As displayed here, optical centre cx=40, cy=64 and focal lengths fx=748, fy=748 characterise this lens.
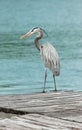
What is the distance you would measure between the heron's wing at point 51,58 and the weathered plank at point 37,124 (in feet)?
10.2

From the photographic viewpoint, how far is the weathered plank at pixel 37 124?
23.4ft

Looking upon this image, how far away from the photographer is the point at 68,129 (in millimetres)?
7027

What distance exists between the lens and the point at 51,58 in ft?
36.1

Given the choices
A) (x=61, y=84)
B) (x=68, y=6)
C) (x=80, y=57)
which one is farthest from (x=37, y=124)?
(x=68, y=6)

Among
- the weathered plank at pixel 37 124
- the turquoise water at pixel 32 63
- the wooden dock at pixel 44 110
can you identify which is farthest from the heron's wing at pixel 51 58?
the turquoise water at pixel 32 63

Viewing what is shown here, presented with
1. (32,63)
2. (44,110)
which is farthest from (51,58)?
(32,63)

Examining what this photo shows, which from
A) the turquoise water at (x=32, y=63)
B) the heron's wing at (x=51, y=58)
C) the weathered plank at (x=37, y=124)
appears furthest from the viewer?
the turquoise water at (x=32, y=63)

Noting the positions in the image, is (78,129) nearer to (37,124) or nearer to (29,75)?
(37,124)

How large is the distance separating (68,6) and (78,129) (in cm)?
6449

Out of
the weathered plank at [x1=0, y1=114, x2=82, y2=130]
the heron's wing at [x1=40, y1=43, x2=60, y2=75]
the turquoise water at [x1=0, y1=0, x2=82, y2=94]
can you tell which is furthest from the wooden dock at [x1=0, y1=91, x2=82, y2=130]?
the turquoise water at [x1=0, y1=0, x2=82, y2=94]

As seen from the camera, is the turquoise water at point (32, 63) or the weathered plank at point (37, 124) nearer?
the weathered plank at point (37, 124)

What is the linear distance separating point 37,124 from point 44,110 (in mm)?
897

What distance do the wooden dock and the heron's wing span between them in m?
0.95

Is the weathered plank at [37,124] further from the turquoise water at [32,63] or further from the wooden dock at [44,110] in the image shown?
the turquoise water at [32,63]
